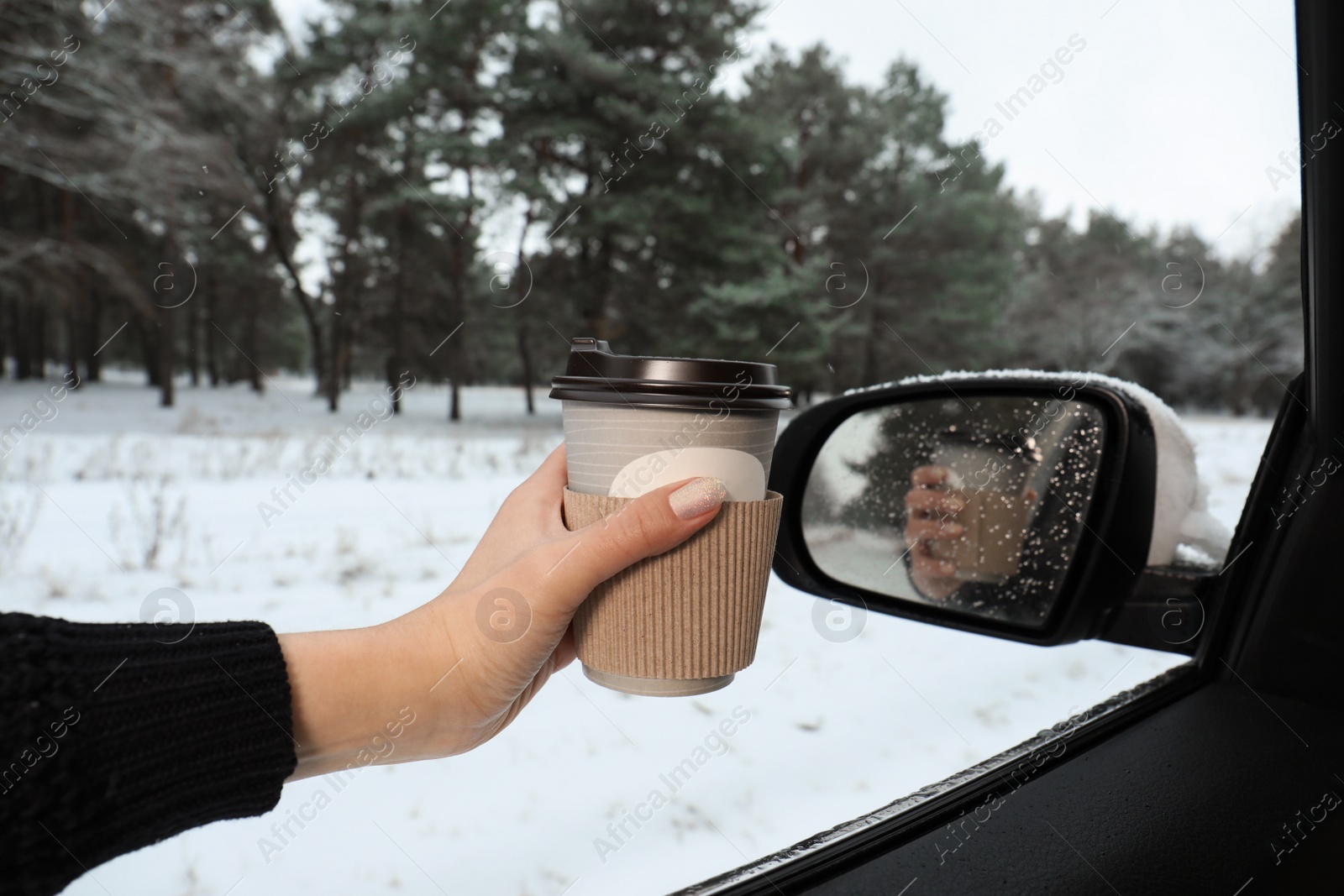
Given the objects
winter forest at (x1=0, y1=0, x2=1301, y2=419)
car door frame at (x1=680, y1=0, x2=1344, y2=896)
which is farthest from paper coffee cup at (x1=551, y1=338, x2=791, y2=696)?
winter forest at (x1=0, y1=0, x2=1301, y2=419)

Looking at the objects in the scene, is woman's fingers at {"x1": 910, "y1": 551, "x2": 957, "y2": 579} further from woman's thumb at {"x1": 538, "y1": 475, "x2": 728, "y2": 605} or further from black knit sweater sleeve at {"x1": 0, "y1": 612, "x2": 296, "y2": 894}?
black knit sweater sleeve at {"x1": 0, "y1": 612, "x2": 296, "y2": 894}

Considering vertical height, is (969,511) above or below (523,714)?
above

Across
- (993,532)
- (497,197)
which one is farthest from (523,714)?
(497,197)

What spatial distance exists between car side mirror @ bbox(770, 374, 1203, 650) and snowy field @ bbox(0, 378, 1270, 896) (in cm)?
26

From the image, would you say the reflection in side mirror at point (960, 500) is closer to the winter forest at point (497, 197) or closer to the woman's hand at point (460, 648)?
the woman's hand at point (460, 648)

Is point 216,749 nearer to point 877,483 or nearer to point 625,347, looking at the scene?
point 877,483

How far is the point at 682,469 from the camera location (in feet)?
1.86

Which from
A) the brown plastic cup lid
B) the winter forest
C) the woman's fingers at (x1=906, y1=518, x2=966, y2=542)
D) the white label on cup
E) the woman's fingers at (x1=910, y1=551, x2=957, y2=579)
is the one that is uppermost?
the winter forest

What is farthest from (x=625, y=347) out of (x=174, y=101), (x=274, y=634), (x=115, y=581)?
(x=274, y=634)

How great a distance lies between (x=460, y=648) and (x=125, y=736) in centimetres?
27

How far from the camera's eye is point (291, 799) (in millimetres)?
1305

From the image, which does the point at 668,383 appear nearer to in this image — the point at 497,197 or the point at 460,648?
the point at 460,648

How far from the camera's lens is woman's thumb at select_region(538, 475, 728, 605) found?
55 centimetres

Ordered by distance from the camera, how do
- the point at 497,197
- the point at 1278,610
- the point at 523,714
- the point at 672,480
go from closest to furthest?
the point at 672,480, the point at 1278,610, the point at 523,714, the point at 497,197
